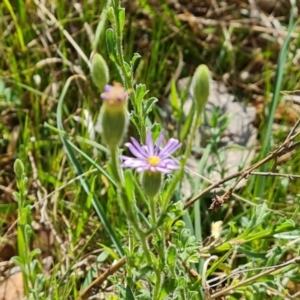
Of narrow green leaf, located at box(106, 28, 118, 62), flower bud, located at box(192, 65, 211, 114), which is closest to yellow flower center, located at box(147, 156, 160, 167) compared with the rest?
flower bud, located at box(192, 65, 211, 114)

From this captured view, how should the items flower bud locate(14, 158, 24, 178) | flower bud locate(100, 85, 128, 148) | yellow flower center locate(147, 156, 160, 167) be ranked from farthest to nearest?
1. flower bud locate(14, 158, 24, 178)
2. yellow flower center locate(147, 156, 160, 167)
3. flower bud locate(100, 85, 128, 148)

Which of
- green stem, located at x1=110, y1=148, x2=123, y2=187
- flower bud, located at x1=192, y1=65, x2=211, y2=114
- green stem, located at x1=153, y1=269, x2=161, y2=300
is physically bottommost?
green stem, located at x1=153, y1=269, x2=161, y2=300

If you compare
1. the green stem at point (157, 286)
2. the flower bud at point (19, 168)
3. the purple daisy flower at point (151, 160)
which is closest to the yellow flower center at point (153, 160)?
the purple daisy flower at point (151, 160)

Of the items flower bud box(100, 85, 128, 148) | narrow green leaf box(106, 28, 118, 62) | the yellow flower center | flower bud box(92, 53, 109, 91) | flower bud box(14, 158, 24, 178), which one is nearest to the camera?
flower bud box(100, 85, 128, 148)

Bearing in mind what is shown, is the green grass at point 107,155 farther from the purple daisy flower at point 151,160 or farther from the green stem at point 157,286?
the purple daisy flower at point 151,160

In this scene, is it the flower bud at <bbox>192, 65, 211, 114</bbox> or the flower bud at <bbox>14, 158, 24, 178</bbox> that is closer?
the flower bud at <bbox>192, 65, 211, 114</bbox>

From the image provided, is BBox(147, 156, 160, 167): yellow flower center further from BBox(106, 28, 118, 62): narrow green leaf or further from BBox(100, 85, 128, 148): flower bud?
BBox(106, 28, 118, 62): narrow green leaf

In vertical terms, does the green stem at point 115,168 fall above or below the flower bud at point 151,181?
above

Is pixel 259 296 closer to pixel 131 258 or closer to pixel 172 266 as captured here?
pixel 172 266
